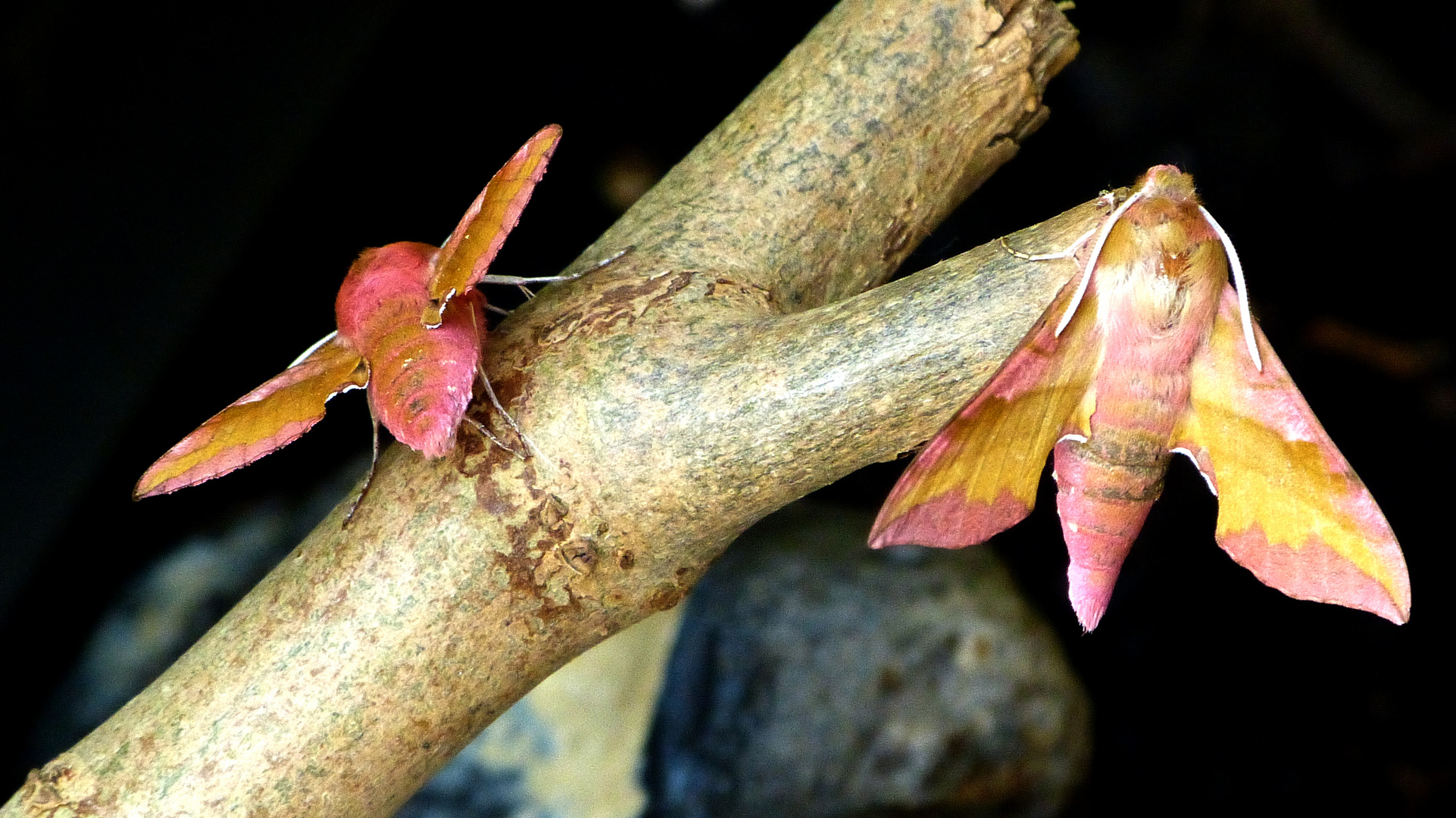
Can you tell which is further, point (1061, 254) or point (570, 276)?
point (570, 276)

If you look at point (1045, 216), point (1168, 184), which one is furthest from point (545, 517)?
point (1045, 216)

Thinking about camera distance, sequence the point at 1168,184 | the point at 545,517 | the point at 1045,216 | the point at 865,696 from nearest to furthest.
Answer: the point at 1168,184 → the point at 545,517 → the point at 865,696 → the point at 1045,216

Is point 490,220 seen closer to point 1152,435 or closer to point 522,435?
point 522,435

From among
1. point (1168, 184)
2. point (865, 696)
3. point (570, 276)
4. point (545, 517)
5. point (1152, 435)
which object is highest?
point (570, 276)

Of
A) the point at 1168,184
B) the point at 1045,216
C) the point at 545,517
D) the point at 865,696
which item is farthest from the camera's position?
the point at 1045,216

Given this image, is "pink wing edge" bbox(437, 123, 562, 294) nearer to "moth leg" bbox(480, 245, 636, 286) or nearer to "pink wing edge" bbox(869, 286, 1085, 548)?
"moth leg" bbox(480, 245, 636, 286)

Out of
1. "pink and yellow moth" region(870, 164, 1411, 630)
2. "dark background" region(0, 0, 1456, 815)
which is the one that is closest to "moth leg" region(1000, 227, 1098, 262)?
"pink and yellow moth" region(870, 164, 1411, 630)

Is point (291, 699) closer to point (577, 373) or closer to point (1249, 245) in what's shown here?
point (577, 373)
